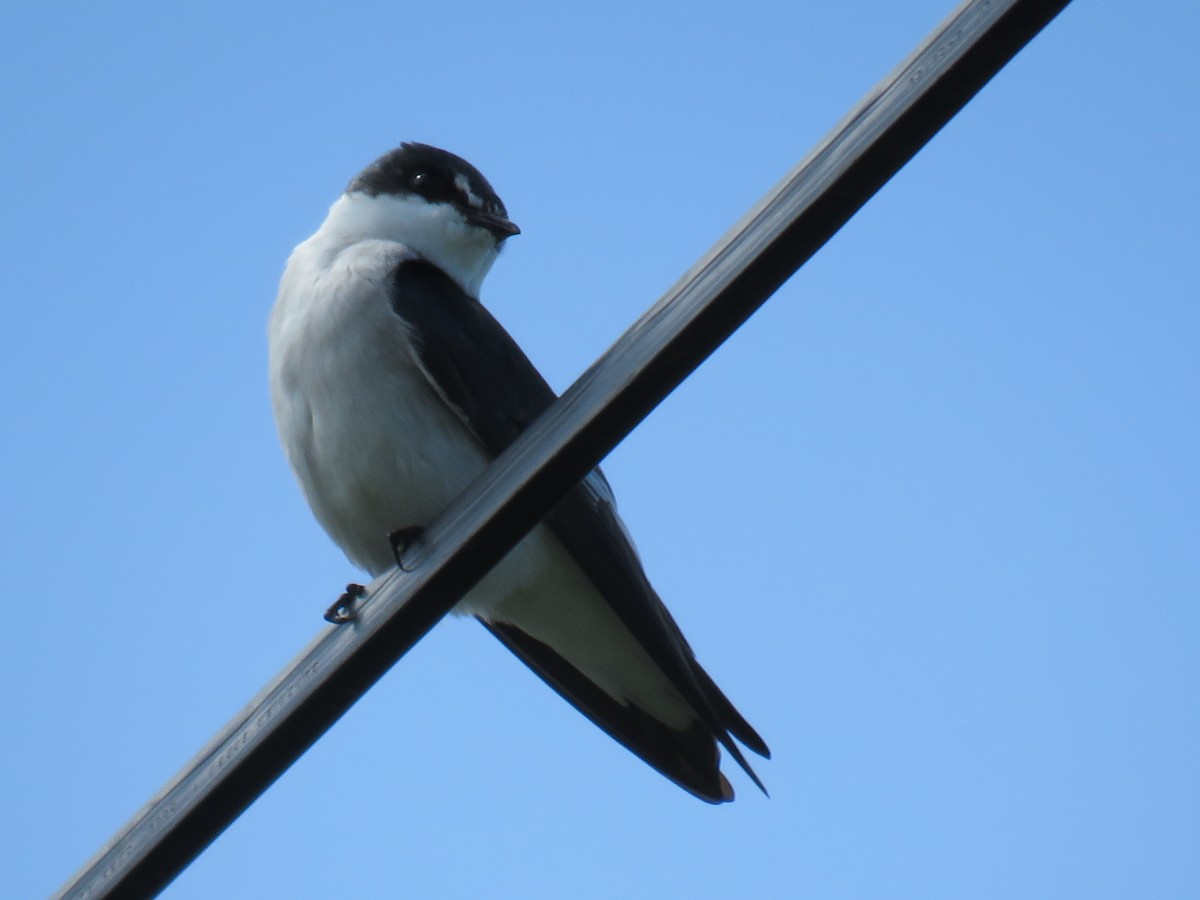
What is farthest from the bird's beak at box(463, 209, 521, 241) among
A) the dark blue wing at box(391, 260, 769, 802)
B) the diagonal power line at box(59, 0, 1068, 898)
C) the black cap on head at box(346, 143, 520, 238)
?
the diagonal power line at box(59, 0, 1068, 898)

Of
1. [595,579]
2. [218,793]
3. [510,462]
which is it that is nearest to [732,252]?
[510,462]

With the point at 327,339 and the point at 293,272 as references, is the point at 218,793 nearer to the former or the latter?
the point at 327,339

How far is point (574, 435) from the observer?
2.72m

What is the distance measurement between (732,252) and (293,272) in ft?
11.5

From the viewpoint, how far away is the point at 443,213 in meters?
6.51

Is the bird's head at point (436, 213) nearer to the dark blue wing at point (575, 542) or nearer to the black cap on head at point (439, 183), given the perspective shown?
the black cap on head at point (439, 183)

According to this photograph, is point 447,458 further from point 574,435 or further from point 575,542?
point 574,435

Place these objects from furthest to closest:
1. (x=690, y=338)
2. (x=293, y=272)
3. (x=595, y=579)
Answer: (x=293, y=272) → (x=595, y=579) → (x=690, y=338)

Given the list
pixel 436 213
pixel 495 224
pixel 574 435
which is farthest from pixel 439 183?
pixel 574 435

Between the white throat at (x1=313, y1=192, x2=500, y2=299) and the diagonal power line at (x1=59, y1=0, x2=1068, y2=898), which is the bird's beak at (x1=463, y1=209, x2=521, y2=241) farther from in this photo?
the diagonal power line at (x1=59, y1=0, x2=1068, y2=898)

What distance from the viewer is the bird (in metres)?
5.00

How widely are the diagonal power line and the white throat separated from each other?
357cm

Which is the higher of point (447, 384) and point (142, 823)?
point (447, 384)

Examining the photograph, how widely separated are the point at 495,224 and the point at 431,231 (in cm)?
27
